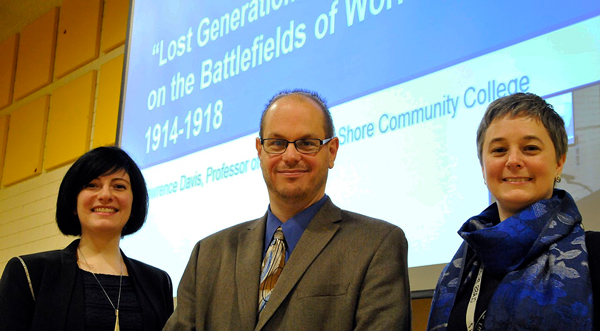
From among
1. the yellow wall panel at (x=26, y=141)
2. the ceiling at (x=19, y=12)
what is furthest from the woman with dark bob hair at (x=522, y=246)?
the ceiling at (x=19, y=12)

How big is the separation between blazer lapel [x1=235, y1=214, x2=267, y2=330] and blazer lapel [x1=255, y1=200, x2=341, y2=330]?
5 cm

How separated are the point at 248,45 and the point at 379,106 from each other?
120 centimetres

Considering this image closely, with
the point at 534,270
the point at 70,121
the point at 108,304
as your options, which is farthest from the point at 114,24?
the point at 534,270

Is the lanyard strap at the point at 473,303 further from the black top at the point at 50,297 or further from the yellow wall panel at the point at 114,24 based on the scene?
the yellow wall panel at the point at 114,24

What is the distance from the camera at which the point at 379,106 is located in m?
3.06

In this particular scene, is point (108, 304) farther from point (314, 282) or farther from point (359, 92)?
point (359, 92)

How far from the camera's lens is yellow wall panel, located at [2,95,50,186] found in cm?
661

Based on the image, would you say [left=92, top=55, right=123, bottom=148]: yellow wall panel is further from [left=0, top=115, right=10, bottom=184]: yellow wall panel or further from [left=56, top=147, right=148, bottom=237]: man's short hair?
[left=56, top=147, right=148, bottom=237]: man's short hair

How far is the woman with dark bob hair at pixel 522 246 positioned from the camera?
161cm

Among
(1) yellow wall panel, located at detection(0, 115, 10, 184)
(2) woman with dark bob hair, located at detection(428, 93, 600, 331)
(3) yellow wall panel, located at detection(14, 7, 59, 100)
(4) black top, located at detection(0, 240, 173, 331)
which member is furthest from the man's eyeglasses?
(1) yellow wall panel, located at detection(0, 115, 10, 184)

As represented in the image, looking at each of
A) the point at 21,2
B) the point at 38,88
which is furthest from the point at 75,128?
the point at 21,2

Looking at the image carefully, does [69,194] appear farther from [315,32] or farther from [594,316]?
[594,316]

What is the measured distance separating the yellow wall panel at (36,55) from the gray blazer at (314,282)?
533cm

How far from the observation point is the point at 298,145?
204 centimetres
